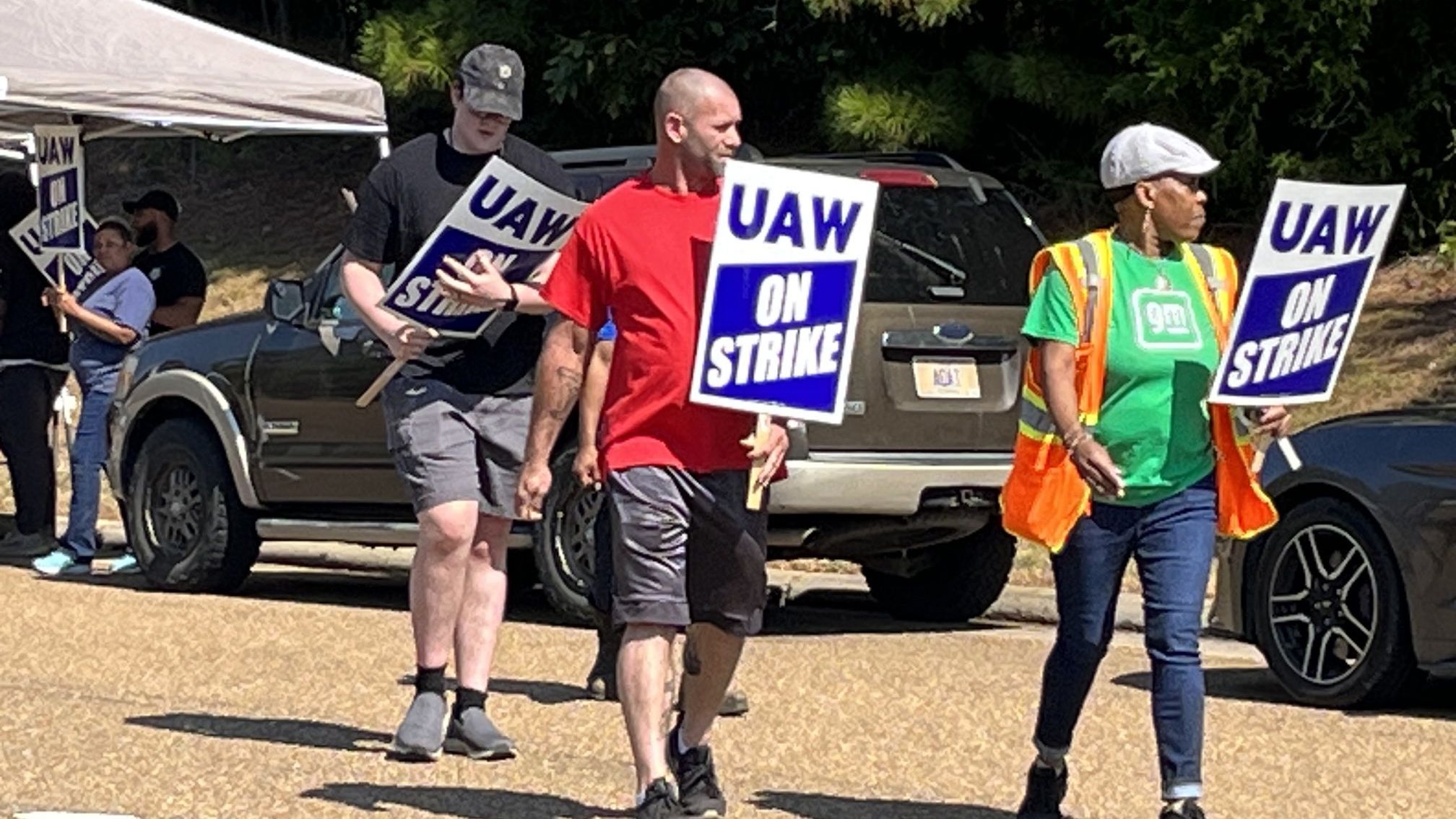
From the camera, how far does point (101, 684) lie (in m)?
10.5

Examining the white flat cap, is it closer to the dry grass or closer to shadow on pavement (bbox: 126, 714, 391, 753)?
shadow on pavement (bbox: 126, 714, 391, 753)

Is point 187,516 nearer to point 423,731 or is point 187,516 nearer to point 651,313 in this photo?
point 423,731

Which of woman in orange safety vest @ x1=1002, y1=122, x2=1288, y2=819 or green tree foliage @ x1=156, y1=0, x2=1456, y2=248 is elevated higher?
woman in orange safety vest @ x1=1002, y1=122, x2=1288, y2=819

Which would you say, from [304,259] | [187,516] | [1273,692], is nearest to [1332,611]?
[1273,692]

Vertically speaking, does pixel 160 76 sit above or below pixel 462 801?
above

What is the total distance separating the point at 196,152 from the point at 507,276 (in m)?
21.2

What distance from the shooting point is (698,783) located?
7.48m

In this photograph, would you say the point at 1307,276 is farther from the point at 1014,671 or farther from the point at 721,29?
the point at 721,29

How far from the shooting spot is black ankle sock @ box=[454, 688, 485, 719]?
8.66m

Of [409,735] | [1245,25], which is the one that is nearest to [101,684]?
[409,735]

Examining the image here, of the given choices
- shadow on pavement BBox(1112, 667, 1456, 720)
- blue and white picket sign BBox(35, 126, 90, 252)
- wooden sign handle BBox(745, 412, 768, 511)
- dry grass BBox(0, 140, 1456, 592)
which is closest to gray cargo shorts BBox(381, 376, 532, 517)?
wooden sign handle BBox(745, 412, 768, 511)

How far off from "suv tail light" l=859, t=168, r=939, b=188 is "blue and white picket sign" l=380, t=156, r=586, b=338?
391cm

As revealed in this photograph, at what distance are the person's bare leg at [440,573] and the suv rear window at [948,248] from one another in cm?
357

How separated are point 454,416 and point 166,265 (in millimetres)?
7536
